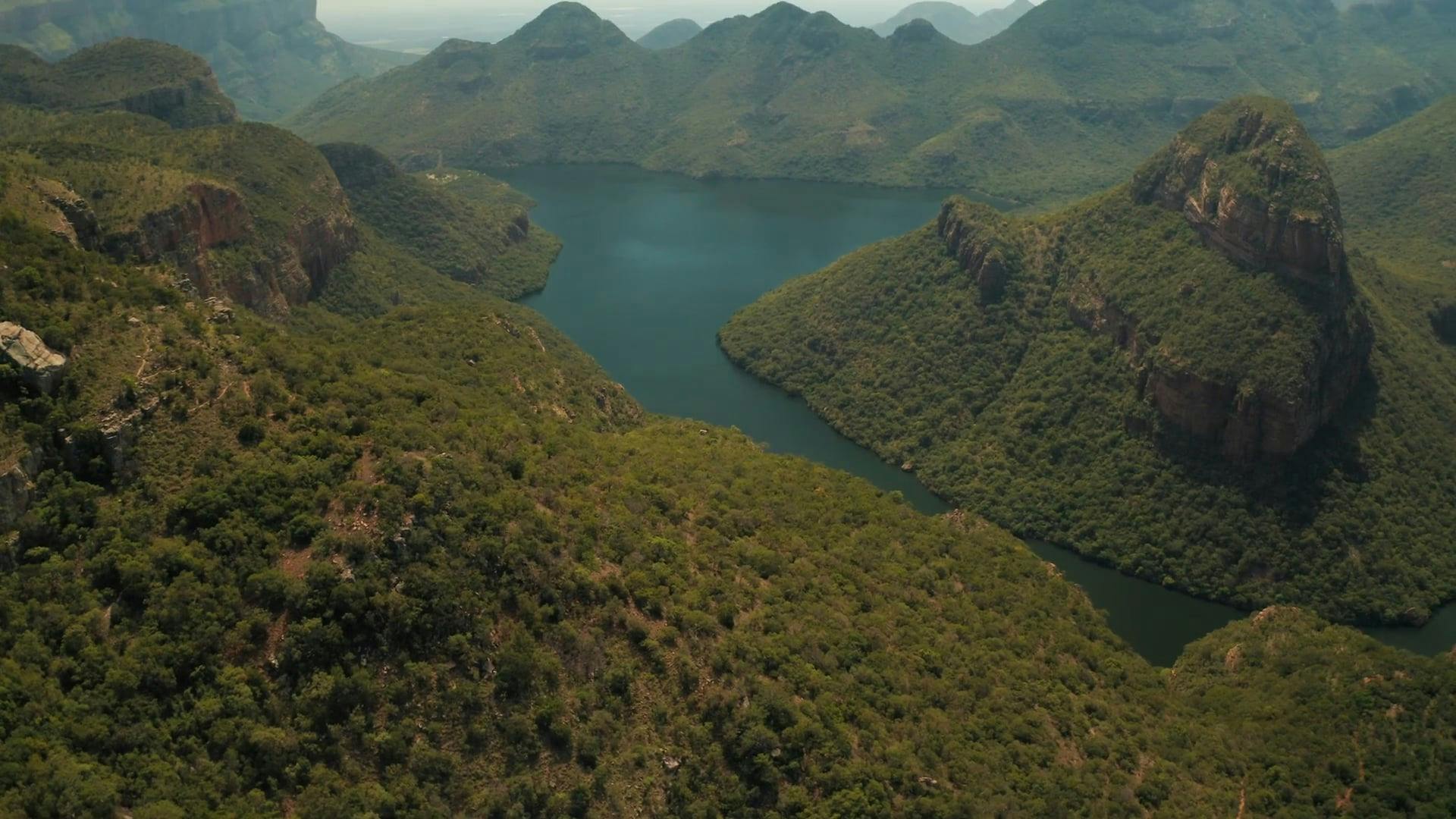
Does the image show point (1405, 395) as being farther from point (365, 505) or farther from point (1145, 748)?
point (365, 505)

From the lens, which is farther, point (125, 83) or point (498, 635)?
point (125, 83)

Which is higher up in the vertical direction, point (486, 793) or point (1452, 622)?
point (486, 793)

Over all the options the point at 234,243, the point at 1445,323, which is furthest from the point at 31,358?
the point at 1445,323

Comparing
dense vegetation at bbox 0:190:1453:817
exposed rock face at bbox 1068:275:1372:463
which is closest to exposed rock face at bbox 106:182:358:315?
dense vegetation at bbox 0:190:1453:817

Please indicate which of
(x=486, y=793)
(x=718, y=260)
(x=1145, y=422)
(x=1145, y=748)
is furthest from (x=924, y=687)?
(x=718, y=260)

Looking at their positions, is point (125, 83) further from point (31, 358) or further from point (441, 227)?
point (31, 358)
